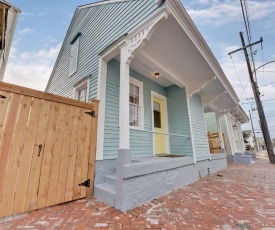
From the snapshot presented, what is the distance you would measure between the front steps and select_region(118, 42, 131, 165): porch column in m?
0.63

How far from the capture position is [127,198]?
2.39m

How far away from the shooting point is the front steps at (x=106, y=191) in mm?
2536

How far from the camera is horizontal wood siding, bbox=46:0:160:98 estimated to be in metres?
3.63

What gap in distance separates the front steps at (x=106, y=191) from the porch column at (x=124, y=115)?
0.63 metres

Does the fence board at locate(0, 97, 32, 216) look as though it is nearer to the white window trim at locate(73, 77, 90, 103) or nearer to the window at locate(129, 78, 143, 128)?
the white window trim at locate(73, 77, 90, 103)

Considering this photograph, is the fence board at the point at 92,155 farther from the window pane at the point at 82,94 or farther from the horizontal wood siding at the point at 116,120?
the window pane at the point at 82,94

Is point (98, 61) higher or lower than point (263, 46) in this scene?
lower

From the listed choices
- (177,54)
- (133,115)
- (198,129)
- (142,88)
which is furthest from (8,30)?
(198,129)

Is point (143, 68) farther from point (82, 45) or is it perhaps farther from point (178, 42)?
point (82, 45)

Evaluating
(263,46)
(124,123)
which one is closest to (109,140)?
(124,123)

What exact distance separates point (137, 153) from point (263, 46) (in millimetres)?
11365

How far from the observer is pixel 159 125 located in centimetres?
534

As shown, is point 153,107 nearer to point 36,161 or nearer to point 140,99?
point 140,99

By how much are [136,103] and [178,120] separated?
72.9 inches
